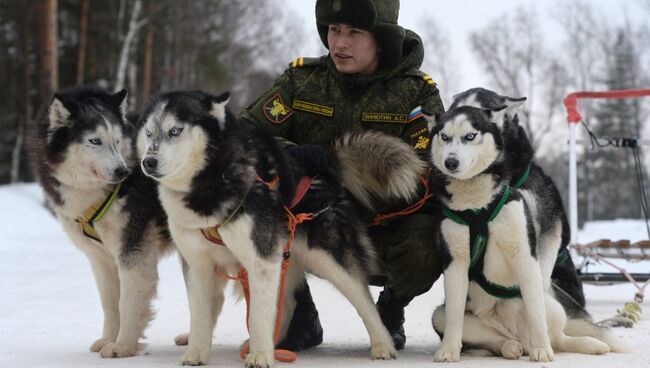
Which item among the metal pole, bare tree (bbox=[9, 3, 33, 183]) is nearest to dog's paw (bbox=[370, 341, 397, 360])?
the metal pole

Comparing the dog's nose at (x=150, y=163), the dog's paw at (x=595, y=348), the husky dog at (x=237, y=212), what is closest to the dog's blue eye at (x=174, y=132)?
the husky dog at (x=237, y=212)

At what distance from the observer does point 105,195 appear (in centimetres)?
361

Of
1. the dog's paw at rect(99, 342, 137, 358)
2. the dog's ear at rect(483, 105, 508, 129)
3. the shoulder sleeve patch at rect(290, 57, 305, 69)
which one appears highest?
the shoulder sleeve patch at rect(290, 57, 305, 69)

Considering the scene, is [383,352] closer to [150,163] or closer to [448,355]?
[448,355]

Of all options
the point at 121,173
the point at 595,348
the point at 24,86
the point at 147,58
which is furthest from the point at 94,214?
the point at 147,58

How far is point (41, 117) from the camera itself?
372cm

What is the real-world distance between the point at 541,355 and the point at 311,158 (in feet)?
4.47

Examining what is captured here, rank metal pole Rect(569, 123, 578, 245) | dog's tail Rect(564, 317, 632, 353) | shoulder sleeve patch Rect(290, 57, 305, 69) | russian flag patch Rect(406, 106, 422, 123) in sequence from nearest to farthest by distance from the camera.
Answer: dog's tail Rect(564, 317, 632, 353), russian flag patch Rect(406, 106, 422, 123), shoulder sleeve patch Rect(290, 57, 305, 69), metal pole Rect(569, 123, 578, 245)

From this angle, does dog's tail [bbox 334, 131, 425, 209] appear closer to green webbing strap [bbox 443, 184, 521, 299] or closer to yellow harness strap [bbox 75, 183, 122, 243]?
green webbing strap [bbox 443, 184, 521, 299]

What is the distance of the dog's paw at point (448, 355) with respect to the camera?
10.5 ft

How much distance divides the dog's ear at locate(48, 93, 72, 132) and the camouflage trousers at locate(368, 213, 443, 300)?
1643mm

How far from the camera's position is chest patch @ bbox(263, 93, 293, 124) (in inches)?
163

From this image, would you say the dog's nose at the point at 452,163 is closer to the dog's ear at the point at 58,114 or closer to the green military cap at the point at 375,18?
the green military cap at the point at 375,18

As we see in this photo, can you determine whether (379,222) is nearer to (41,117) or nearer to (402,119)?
(402,119)
